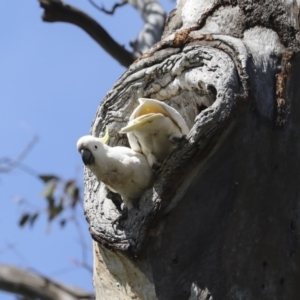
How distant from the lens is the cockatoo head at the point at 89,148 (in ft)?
7.70

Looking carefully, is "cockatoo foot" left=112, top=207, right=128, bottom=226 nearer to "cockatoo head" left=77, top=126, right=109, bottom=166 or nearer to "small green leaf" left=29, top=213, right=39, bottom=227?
"cockatoo head" left=77, top=126, right=109, bottom=166

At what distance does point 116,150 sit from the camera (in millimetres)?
2416

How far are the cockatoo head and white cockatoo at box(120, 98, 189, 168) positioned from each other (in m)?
0.09

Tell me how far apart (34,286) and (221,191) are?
245cm

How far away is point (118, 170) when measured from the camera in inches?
91.7

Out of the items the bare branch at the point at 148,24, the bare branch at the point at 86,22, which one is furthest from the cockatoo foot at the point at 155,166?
the bare branch at the point at 148,24

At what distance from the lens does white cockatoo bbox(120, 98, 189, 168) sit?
2340 mm

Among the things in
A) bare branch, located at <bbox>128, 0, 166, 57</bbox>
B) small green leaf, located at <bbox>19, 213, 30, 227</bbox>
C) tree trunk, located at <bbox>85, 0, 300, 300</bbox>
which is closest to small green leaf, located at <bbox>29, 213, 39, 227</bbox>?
small green leaf, located at <bbox>19, 213, 30, 227</bbox>

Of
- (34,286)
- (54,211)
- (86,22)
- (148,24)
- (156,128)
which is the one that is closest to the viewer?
(156,128)

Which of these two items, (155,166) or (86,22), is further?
(86,22)

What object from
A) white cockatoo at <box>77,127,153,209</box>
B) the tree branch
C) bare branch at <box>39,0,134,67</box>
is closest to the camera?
white cockatoo at <box>77,127,153,209</box>

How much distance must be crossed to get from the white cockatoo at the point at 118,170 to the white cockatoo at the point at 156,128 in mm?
57

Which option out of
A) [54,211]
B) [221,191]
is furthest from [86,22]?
[221,191]

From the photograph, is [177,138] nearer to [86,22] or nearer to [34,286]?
[86,22]
